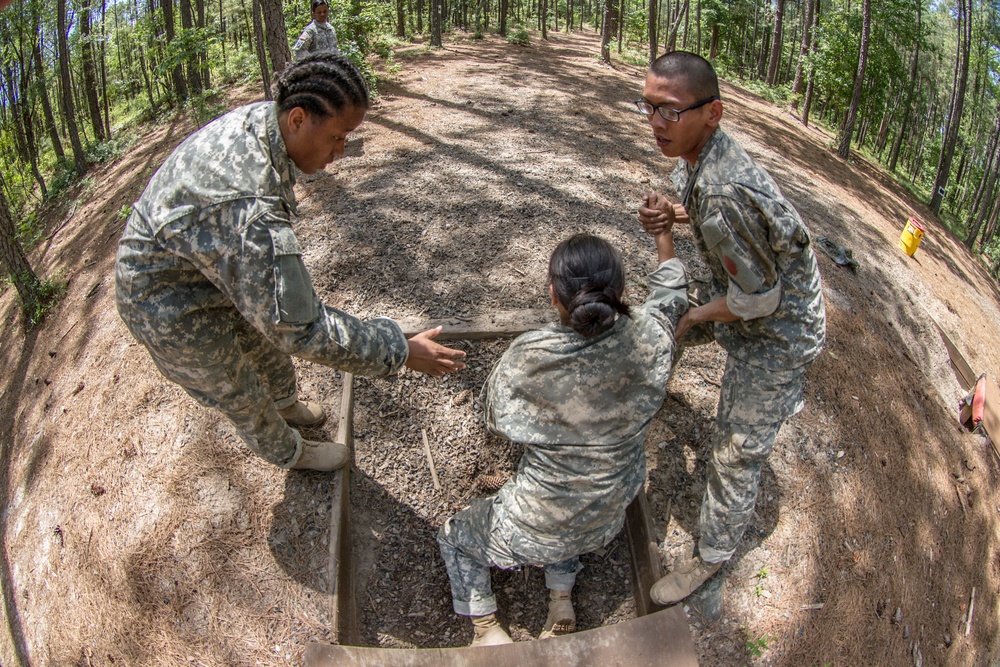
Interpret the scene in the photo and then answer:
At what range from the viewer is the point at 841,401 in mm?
3914

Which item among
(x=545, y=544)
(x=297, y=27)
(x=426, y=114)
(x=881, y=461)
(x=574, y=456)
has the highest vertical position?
(x=297, y=27)

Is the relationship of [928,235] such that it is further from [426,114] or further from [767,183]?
[767,183]

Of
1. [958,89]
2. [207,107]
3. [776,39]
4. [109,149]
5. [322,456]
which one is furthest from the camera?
[776,39]

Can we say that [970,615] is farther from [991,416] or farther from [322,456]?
[322,456]

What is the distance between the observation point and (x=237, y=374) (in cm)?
256

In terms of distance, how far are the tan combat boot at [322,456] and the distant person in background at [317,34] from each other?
5.67m

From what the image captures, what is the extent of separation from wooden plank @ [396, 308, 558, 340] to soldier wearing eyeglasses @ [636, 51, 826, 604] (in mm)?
1124

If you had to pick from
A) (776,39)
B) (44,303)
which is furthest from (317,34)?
(776,39)

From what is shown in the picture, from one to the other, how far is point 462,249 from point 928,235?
31.3 feet

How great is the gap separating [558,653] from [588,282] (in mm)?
1455

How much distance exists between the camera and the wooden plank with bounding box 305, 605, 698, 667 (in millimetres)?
2279

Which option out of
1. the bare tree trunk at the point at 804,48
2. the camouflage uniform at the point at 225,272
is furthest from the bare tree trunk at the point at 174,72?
the bare tree trunk at the point at 804,48

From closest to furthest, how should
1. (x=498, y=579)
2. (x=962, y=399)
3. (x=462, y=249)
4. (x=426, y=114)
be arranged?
(x=498, y=579) → (x=462, y=249) → (x=962, y=399) → (x=426, y=114)

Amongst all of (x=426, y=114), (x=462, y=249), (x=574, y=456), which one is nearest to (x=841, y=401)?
(x=574, y=456)
